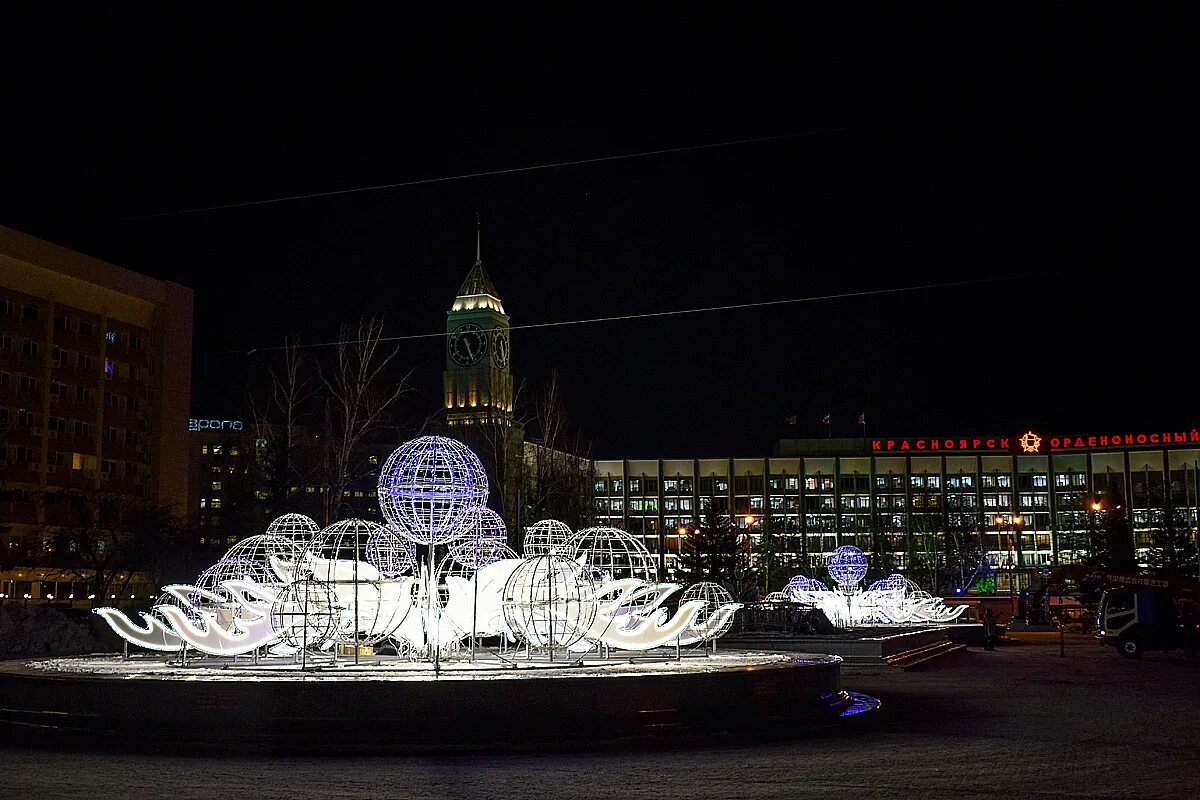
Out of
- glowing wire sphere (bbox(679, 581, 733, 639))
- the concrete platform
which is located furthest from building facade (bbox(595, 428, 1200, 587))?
glowing wire sphere (bbox(679, 581, 733, 639))

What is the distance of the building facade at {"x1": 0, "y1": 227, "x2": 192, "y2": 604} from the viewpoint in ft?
224

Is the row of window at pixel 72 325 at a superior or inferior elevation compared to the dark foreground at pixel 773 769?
superior

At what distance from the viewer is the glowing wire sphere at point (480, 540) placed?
19.3 meters

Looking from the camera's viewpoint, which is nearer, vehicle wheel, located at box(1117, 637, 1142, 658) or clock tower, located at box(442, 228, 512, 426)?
vehicle wheel, located at box(1117, 637, 1142, 658)

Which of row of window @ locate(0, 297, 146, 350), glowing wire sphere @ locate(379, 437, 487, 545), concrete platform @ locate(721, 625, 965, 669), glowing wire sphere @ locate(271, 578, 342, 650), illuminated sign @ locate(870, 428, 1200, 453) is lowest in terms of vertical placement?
concrete platform @ locate(721, 625, 965, 669)

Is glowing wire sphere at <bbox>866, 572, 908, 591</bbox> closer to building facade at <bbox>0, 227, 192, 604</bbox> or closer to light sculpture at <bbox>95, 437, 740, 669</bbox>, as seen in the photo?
light sculpture at <bbox>95, 437, 740, 669</bbox>

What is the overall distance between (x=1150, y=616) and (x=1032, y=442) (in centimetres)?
8213

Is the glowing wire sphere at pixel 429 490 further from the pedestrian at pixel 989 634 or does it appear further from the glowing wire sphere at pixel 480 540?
the pedestrian at pixel 989 634

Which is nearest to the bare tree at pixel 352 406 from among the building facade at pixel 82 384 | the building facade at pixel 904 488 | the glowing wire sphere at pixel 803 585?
the glowing wire sphere at pixel 803 585

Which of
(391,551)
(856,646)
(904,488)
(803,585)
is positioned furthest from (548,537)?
(904,488)

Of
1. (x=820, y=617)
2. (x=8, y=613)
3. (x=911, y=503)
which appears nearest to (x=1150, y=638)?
(x=820, y=617)

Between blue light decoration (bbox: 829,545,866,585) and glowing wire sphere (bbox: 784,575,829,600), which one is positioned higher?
blue light decoration (bbox: 829,545,866,585)

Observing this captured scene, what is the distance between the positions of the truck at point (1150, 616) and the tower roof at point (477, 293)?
270 ft

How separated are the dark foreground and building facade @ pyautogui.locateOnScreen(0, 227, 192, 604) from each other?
55.1m
